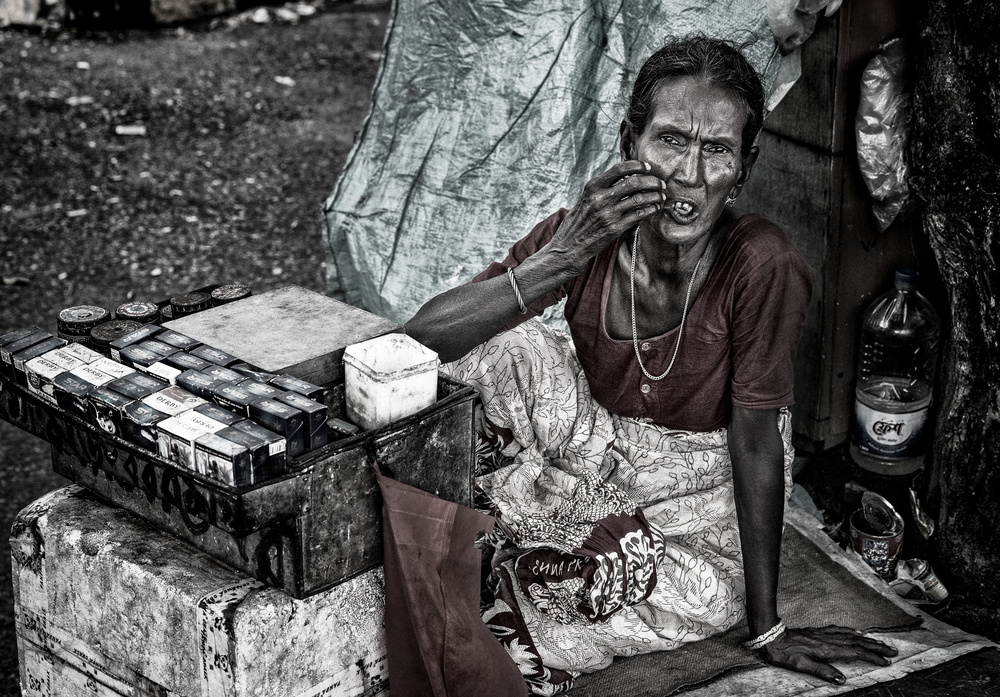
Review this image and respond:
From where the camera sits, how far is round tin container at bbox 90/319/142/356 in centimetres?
230

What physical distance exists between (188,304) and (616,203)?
1.02 metres

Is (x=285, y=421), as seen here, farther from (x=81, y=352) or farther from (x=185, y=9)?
(x=185, y=9)

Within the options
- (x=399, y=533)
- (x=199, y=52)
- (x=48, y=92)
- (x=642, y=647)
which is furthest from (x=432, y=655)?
(x=199, y=52)

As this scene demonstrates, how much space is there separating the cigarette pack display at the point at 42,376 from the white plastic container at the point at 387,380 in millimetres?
581

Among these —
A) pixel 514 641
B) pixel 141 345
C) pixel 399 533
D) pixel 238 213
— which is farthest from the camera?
pixel 238 213

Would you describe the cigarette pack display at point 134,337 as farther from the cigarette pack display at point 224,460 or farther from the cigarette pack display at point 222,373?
the cigarette pack display at point 224,460

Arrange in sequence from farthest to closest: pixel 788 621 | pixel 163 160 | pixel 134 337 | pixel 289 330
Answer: pixel 163 160, pixel 788 621, pixel 289 330, pixel 134 337

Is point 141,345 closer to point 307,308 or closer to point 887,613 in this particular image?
point 307,308

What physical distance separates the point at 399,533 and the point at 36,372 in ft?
2.66

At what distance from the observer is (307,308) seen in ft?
8.09

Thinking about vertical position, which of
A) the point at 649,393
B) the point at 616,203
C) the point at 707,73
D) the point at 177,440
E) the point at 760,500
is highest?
the point at 707,73

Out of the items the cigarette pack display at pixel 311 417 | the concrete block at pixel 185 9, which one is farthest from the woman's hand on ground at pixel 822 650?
the concrete block at pixel 185 9

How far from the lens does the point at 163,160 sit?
609 centimetres

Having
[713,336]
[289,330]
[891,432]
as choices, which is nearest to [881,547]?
[891,432]
